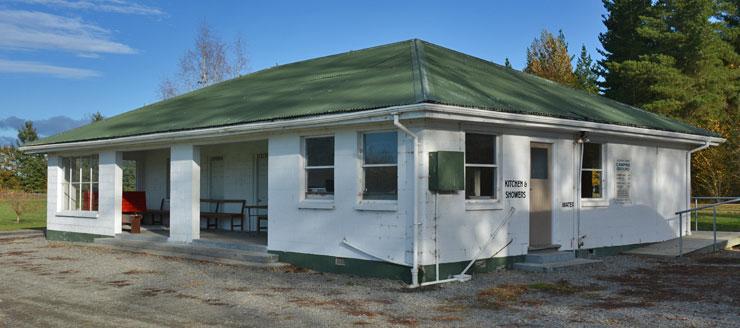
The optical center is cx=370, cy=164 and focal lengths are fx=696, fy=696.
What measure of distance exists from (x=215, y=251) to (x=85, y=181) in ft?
21.0

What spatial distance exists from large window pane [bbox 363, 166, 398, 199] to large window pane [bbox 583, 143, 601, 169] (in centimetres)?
475

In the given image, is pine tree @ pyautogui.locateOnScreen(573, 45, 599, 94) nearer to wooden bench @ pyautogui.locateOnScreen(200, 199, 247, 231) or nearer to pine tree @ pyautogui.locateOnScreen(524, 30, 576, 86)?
pine tree @ pyautogui.locateOnScreen(524, 30, 576, 86)

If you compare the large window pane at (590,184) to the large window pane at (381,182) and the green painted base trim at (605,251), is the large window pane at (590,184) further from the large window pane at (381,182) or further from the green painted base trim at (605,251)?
the large window pane at (381,182)

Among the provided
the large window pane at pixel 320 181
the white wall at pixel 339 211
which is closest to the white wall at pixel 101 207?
the white wall at pixel 339 211

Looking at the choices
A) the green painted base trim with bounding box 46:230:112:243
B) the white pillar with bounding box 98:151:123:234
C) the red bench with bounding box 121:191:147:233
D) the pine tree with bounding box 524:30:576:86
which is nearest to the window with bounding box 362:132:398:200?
the white pillar with bounding box 98:151:123:234

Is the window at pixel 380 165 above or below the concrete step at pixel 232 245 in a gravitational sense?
above

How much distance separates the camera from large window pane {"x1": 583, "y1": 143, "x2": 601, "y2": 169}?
45.2ft

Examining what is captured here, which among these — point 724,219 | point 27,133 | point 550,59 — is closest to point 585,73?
point 550,59

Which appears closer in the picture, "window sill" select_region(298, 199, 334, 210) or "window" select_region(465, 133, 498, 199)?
"window" select_region(465, 133, 498, 199)

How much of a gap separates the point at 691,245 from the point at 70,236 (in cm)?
1512

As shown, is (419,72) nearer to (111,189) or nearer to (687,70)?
(111,189)

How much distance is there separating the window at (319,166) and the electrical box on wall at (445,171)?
6.93 ft

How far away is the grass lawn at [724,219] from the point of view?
73.6 feet

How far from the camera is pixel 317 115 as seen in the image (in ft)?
37.2
